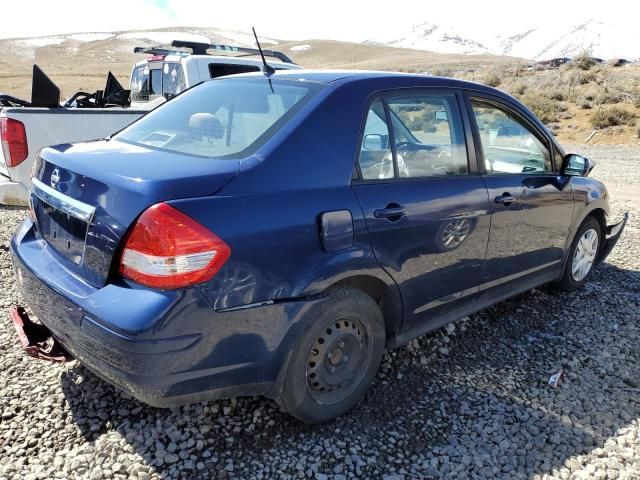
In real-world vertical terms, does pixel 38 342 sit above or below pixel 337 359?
below

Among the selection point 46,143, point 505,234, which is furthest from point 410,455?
point 46,143

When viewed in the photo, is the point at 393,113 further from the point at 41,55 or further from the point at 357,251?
the point at 41,55

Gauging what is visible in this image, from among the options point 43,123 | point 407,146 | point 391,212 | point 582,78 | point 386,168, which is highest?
point 582,78

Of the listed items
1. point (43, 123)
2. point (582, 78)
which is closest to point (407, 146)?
point (43, 123)

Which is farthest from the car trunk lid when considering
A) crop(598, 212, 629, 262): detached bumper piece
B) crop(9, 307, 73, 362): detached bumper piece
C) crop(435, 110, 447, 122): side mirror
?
crop(598, 212, 629, 262): detached bumper piece

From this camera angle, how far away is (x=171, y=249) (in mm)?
2131

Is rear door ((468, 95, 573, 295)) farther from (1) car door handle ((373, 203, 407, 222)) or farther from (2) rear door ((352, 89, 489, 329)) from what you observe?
(1) car door handle ((373, 203, 407, 222))

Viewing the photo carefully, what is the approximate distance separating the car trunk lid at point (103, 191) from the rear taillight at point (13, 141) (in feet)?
7.28

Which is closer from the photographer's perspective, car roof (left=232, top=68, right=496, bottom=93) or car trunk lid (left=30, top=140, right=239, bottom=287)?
car trunk lid (left=30, top=140, right=239, bottom=287)

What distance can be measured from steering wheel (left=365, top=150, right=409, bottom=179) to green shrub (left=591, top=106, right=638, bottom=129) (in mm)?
18719

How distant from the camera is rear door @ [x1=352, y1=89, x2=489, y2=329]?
2.80m

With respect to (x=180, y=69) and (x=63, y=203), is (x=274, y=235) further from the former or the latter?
(x=180, y=69)

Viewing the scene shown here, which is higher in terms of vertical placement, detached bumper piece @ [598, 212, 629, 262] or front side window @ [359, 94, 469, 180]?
front side window @ [359, 94, 469, 180]

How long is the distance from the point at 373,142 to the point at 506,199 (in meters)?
1.12
